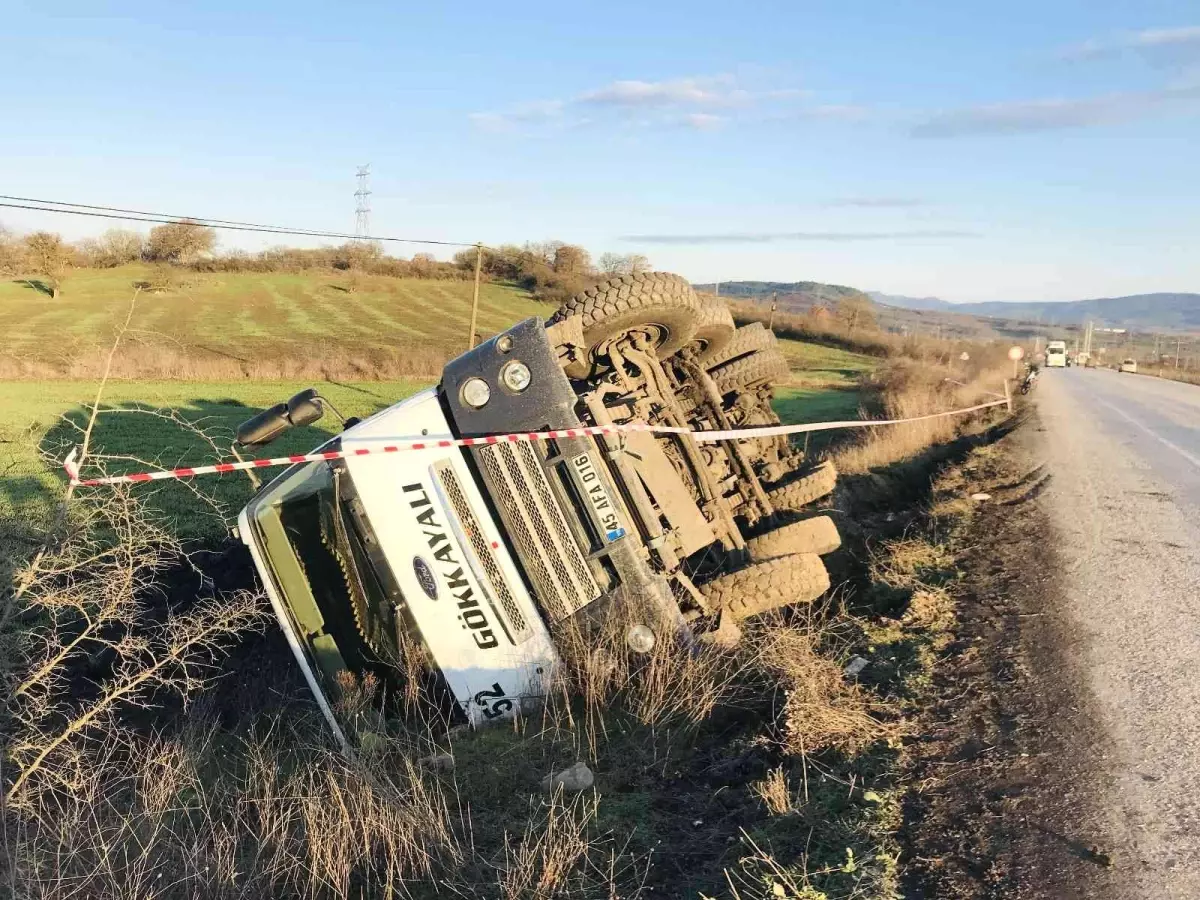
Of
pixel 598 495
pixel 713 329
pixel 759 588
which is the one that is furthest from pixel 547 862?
pixel 713 329

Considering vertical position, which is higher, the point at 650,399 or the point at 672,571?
the point at 650,399

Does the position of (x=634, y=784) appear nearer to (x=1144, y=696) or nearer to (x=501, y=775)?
(x=501, y=775)

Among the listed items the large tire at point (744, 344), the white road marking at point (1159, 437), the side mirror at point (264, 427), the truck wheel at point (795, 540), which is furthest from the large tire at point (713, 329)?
the white road marking at point (1159, 437)

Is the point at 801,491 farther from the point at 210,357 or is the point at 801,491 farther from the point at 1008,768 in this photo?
the point at 210,357

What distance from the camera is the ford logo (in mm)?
4488

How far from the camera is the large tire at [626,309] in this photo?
5309 millimetres

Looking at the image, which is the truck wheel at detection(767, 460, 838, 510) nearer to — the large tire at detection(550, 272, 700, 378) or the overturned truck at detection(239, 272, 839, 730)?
the large tire at detection(550, 272, 700, 378)

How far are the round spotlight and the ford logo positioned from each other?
3.21 feet

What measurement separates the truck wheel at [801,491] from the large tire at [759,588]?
2194 millimetres

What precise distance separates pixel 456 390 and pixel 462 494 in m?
0.53

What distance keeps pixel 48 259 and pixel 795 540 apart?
4211 centimetres

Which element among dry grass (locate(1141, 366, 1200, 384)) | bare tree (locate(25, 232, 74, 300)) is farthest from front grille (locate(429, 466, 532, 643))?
bare tree (locate(25, 232, 74, 300))

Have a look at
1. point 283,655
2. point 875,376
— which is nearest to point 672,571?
point 283,655

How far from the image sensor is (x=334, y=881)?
319cm
